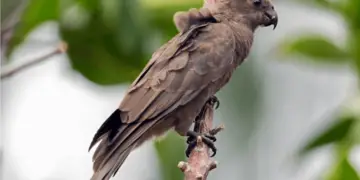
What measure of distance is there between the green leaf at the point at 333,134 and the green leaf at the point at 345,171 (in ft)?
0.96

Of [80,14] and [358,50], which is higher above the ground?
[80,14]

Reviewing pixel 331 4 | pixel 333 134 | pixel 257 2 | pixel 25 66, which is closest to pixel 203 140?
pixel 25 66

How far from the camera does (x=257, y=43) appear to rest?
5.69m

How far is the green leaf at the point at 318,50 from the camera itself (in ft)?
15.6

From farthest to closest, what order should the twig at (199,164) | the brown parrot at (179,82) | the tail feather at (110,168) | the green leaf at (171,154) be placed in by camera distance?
the green leaf at (171,154)
the brown parrot at (179,82)
the tail feather at (110,168)
the twig at (199,164)

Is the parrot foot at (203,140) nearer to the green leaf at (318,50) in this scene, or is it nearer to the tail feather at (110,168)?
the tail feather at (110,168)

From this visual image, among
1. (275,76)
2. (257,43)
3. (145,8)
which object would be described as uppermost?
(275,76)

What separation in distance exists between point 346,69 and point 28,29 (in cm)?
155

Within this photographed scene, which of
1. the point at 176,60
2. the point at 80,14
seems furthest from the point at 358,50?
the point at 80,14

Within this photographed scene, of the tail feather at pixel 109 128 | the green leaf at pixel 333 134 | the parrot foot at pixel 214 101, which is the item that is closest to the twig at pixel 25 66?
the tail feather at pixel 109 128

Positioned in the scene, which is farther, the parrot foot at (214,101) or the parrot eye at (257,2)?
the parrot eye at (257,2)

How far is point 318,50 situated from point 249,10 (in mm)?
413

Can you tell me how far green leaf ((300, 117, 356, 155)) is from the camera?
4488 millimetres

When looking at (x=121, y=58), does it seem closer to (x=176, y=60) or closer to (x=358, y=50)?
(x=176, y=60)
